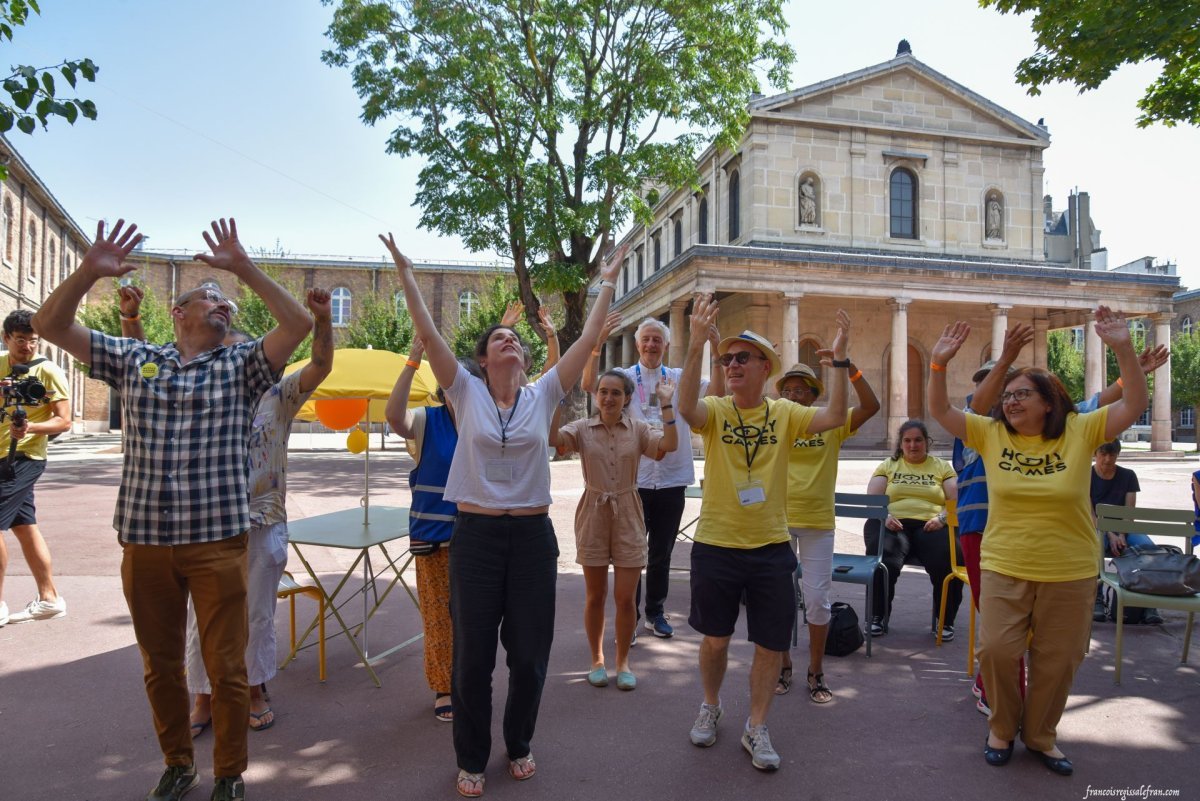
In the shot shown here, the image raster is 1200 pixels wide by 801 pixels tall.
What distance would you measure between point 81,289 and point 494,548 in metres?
1.86

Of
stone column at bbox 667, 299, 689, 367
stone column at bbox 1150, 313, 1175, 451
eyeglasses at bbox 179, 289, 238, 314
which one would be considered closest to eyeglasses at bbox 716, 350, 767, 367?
eyeglasses at bbox 179, 289, 238, 314

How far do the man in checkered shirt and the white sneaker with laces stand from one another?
222 cm

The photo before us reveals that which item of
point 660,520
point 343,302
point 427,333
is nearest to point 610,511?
point 660,520

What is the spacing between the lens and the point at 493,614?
3.30m

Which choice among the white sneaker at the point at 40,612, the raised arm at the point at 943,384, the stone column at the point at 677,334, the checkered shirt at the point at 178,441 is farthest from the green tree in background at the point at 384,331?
Result: the raised arm at the point at 943,384

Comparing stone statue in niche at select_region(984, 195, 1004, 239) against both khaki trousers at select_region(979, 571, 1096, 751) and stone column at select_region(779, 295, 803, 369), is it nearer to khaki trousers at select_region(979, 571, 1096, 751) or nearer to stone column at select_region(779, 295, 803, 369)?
stone column at select_region(779, 295, 803, 369)

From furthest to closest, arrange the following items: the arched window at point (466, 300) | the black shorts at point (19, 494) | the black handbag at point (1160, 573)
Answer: the arched window at point (466, 300), the black shorts at point (19, 494), the black handbag at point (1160, 573)

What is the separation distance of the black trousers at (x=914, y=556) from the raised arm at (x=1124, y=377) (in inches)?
94.5

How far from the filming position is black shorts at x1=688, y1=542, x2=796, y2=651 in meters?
3.57

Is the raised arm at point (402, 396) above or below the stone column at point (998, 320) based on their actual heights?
below

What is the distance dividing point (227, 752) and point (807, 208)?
2883 centimetres

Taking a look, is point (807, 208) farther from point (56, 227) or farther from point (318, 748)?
point (56, 227)

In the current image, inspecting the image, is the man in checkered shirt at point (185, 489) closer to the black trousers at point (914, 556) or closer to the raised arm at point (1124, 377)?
the raised arm at point (1124, 377)

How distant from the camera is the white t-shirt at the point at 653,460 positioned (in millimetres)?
5355
